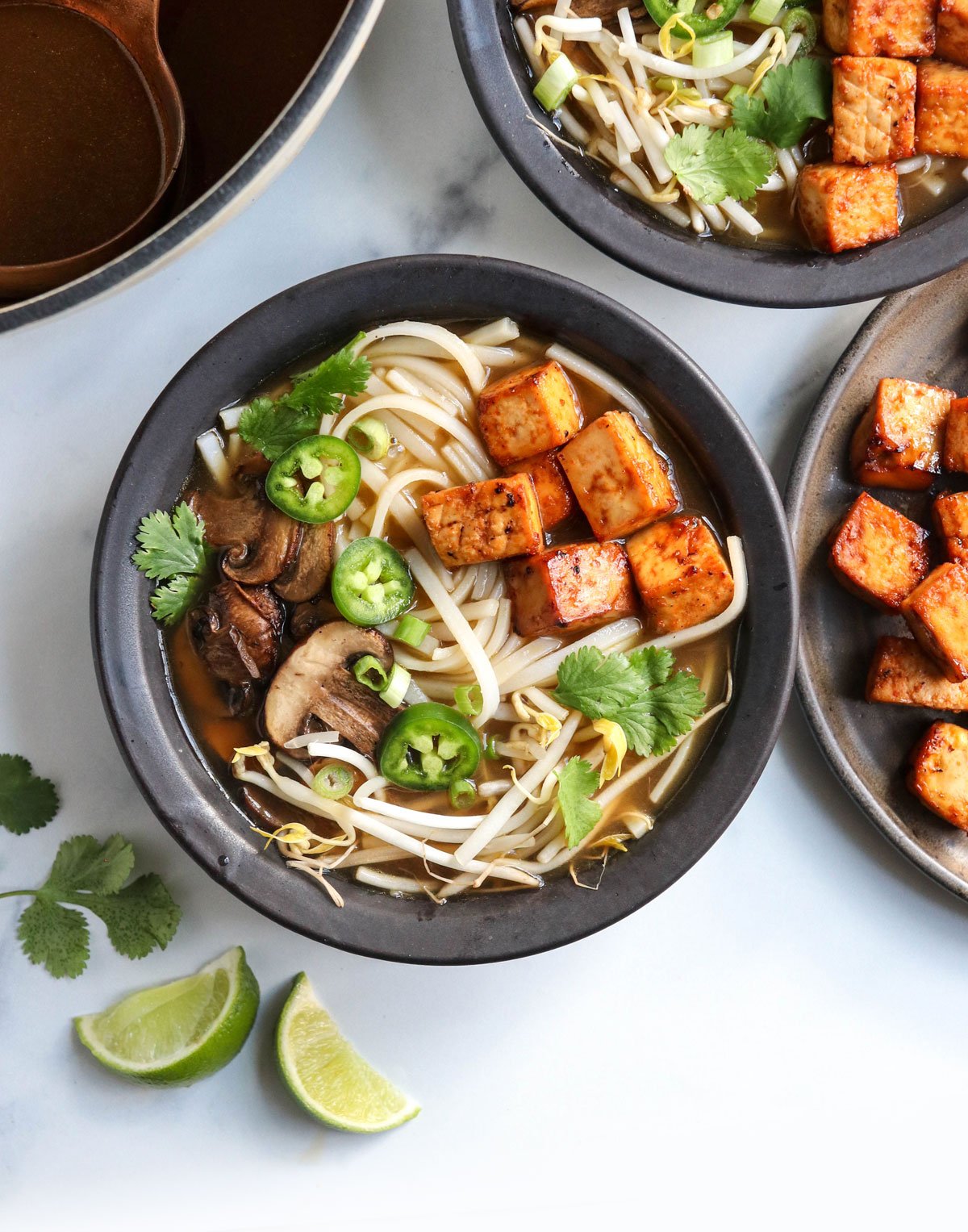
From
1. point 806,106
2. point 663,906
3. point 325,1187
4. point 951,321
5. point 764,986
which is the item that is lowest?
point 325,1187

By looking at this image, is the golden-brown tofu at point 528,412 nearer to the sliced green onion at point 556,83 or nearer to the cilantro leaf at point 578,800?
the sliced green onion at point 556,83

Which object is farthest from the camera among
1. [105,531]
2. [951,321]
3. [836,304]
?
[951,321]

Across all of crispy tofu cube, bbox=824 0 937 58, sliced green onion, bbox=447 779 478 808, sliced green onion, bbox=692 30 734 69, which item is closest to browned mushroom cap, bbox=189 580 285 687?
sliced green onion, bbox=447 779 478 808

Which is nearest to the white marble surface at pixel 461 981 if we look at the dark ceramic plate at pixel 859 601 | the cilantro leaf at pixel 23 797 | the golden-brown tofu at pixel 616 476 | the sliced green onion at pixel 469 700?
the cilantro leaf at pixel 23 797

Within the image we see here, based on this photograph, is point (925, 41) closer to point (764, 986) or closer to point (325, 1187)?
point (764, 986)

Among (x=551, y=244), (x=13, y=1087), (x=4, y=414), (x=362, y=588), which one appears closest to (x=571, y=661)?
(x=362, y=588)

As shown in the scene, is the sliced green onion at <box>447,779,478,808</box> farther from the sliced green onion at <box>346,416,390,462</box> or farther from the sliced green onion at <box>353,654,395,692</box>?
the sliced green onion at <box>346,416,390,462</box>

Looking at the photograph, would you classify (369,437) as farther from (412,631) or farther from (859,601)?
(859,601)
